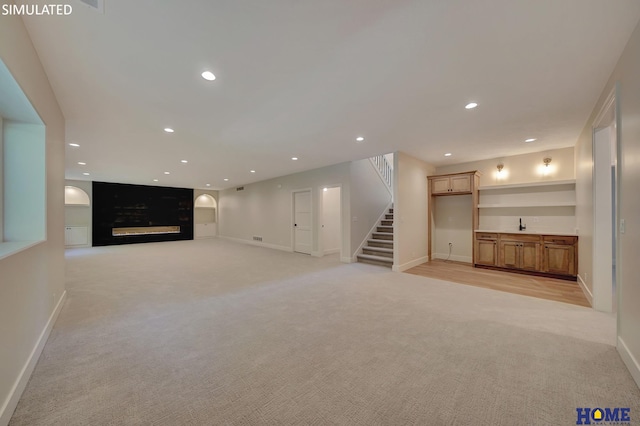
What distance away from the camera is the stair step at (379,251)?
19.3 feet

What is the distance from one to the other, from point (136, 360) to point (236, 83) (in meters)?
2.72

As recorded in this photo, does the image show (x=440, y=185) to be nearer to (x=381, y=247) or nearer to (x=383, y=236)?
(x=383, y=236)

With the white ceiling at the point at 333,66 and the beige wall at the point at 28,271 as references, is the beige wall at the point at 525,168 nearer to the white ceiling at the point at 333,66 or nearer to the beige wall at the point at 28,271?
the white ceiling at the point at 333,66

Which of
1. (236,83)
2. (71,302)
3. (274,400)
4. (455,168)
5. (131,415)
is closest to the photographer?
(131,415)

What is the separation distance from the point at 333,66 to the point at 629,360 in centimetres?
343

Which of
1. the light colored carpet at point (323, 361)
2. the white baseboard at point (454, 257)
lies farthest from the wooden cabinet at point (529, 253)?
the light colored carpet at point (323, 361)

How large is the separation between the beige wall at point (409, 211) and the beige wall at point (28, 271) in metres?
5.08

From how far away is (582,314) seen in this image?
9.55 ft

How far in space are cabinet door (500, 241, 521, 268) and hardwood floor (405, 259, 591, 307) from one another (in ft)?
0.70

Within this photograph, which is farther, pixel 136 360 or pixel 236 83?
pixel 236 83

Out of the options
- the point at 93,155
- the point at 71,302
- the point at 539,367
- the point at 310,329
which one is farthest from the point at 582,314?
the point at 93,155

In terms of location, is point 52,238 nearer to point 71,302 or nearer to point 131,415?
point 71,302

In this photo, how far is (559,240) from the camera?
14.8ft

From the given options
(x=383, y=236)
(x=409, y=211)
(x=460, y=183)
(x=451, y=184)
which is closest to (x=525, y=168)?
(x=460, y=183)
